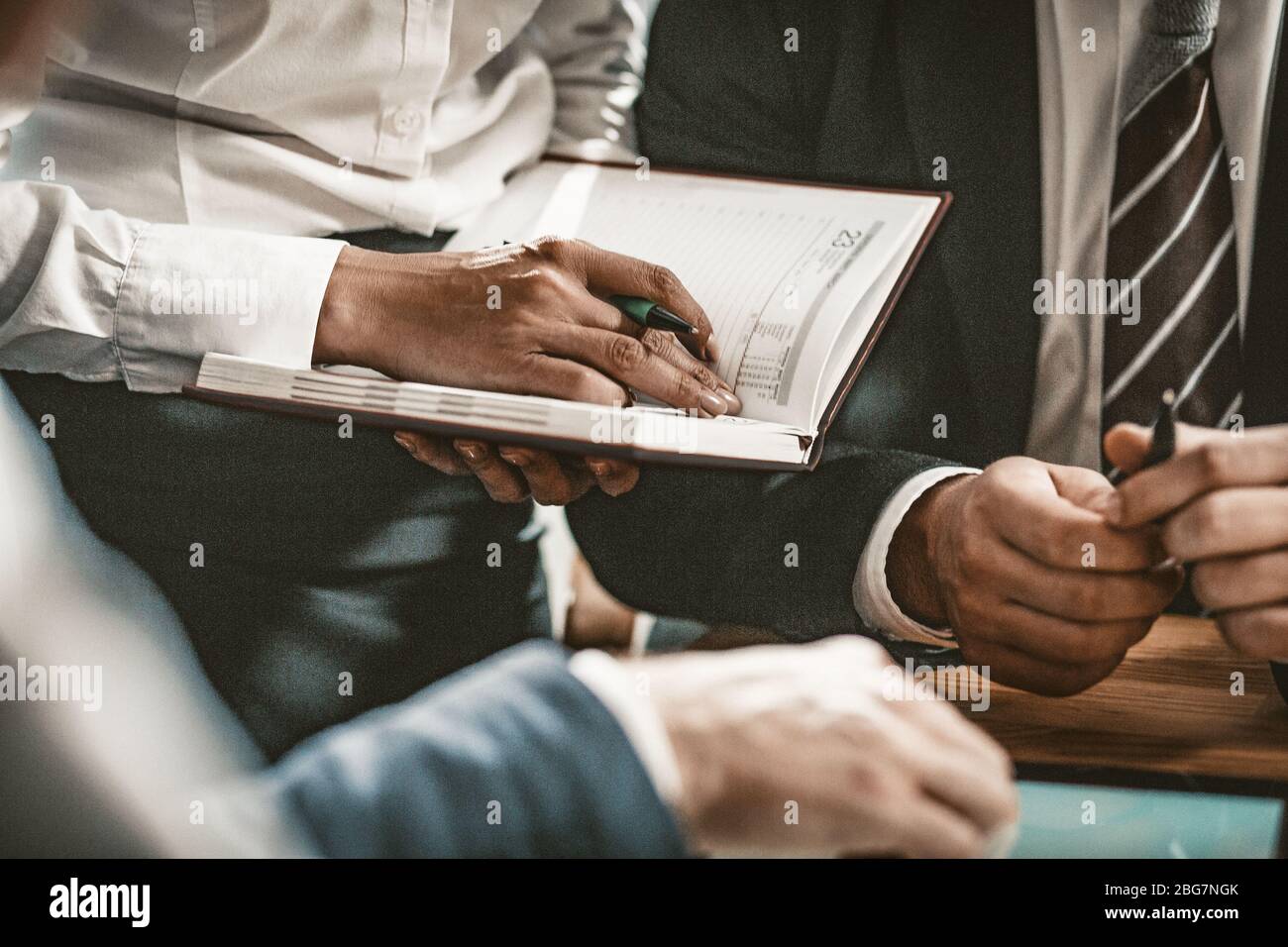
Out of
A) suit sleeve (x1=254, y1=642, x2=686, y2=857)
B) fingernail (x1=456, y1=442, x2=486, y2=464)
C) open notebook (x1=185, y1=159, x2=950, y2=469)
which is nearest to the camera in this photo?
suit sleeve (x1=254, y1=642, x2=686, y2=857)

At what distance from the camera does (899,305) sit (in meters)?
0.78

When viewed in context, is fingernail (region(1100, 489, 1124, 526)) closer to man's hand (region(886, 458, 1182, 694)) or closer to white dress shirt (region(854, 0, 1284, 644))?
man's hand (region(886, 458, 1182, 694))

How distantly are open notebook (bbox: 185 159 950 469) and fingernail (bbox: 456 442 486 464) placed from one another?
0.25 feet

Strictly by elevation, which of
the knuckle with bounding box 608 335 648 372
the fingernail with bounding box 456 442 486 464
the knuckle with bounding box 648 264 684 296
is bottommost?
the fingernail with bounding box 456 442 486 464

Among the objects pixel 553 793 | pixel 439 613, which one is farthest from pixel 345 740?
pixel 439 613

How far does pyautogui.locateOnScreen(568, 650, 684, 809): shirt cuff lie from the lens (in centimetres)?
43

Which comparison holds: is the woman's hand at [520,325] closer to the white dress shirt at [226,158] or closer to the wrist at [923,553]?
A: the white dress shirt at [226,158]

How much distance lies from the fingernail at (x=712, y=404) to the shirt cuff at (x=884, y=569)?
6.3 inches

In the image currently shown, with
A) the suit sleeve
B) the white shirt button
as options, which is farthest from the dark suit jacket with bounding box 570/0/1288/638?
the suit sleeve

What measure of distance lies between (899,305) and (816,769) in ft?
1.39

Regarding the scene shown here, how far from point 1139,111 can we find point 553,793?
2.10 feet

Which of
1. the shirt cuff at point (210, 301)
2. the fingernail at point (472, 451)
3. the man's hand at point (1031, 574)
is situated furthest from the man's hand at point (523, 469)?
the man's hand at point (1031, 574)
